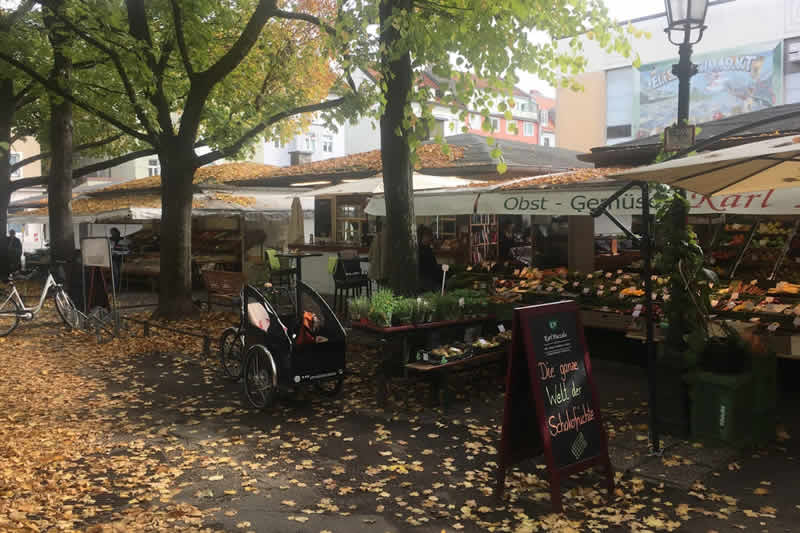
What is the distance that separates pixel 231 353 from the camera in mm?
9039

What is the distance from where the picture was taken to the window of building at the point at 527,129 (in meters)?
76.9

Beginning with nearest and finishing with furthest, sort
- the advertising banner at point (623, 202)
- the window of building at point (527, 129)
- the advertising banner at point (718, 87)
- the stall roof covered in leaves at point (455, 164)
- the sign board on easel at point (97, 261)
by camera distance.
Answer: the advertising banner at point (623, 202) < the sign board on easel at point (97, 261) < the stall roof covered in leaves at point (455, 164) < the advertising banner at point (718, 87) < the window of building at point (527, 129)

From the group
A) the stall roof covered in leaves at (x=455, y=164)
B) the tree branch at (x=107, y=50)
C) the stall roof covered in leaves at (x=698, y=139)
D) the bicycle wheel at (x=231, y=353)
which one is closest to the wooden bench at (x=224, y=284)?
the tree branch at (x=107, y=50)

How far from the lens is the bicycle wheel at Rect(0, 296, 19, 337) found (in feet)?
39.7

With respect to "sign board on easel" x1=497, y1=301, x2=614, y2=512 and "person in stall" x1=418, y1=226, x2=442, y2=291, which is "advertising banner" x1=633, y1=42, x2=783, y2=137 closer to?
"person in stall" x1=418, y1=226, x2=442, y2=291

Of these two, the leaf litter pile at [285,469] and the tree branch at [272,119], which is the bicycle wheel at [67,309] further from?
the leaf litter pile at [285,469]

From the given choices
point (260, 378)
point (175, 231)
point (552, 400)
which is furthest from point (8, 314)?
point (552, 400)

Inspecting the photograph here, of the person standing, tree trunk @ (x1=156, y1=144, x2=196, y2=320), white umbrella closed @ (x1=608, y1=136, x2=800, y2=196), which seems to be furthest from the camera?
the person standing

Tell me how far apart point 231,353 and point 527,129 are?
72841 millimetres

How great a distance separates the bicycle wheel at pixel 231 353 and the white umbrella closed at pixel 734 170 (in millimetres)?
5385

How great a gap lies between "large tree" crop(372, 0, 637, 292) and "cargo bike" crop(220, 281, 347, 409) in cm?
179

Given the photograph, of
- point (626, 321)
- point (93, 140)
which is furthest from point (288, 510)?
point (93, 140)

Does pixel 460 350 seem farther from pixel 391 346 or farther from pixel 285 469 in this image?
pixel 285 469

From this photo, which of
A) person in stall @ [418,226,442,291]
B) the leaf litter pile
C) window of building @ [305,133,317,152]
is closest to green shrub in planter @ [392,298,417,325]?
the leaf litter pile
